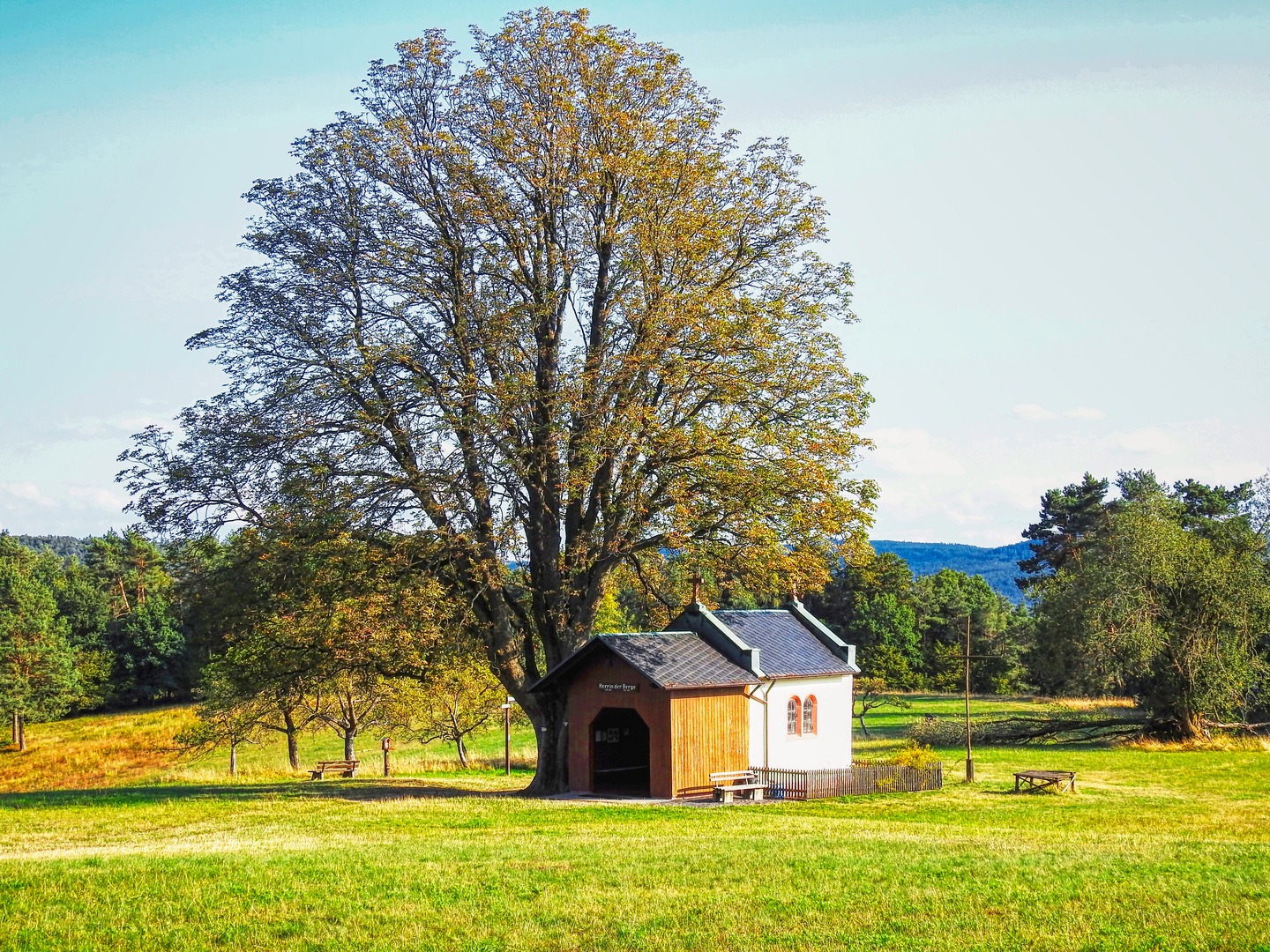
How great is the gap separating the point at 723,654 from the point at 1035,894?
17.8 meters

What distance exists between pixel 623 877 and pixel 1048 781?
887 inches

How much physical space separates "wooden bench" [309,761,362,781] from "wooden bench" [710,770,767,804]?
1858cm

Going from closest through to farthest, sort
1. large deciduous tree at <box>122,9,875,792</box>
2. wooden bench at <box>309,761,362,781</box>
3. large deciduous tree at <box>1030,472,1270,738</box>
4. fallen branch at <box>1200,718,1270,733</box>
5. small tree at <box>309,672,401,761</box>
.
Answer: large deciduous tree at <box>122,9,875,792</box>
wooden bench at <box>309,761,362,781</box>
small tree at <box>309,672,401,761</box>
large deciduous tree at <box>1030,472,1270,738</box>
fallen branch at <box>1200,718,1270,733</box>

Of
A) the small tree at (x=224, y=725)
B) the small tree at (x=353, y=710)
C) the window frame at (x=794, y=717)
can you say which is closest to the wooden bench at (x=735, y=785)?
the window frame at (x=794, y=717)

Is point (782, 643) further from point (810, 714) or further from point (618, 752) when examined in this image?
point (618, 752)

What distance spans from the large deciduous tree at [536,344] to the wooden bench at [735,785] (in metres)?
5.47

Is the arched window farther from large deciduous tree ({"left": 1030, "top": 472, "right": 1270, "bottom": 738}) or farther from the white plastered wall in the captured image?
large deciduous tree ({"left": 1030, "top": 472, "right": 1270, "bottom": 738})

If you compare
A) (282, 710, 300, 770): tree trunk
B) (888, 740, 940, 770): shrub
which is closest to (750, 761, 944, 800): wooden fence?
(888, 740, 940, 770): shrub

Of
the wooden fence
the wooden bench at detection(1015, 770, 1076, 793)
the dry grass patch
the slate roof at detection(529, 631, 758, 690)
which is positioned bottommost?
the dry grass patch

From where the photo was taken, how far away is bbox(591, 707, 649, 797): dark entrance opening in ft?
104

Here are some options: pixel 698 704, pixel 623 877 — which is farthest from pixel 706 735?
pixel 623 877

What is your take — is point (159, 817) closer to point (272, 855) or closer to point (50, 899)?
point (272, 855)

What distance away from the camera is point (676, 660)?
102ft

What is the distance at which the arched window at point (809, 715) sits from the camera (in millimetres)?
33594
